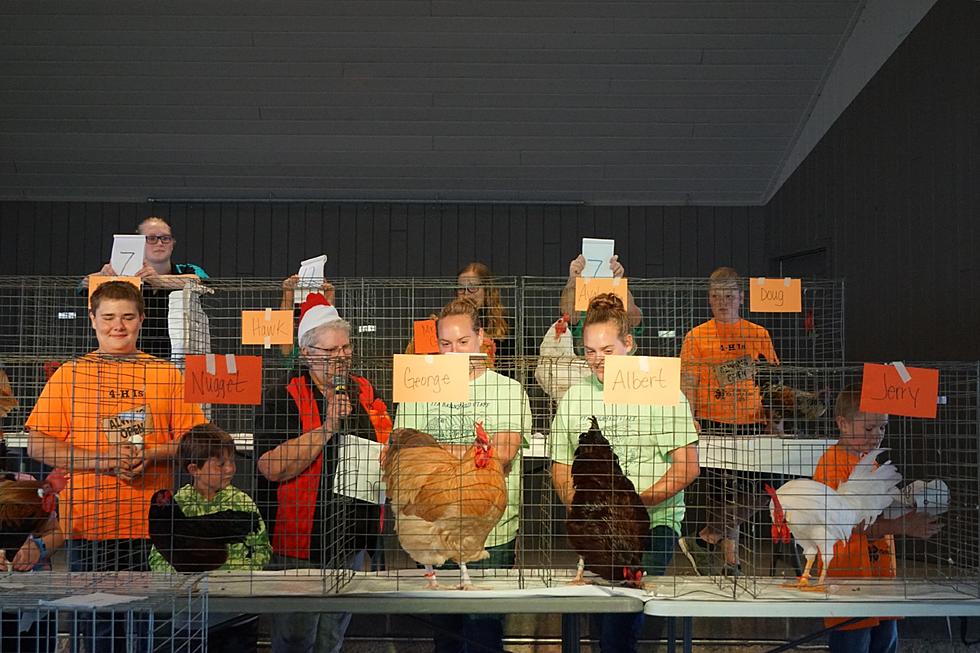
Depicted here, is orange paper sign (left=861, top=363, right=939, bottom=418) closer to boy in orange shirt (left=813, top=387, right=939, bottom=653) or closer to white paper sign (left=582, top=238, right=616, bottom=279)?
boy in orange shirt (left=813, top=387, right=939, bottom=653)

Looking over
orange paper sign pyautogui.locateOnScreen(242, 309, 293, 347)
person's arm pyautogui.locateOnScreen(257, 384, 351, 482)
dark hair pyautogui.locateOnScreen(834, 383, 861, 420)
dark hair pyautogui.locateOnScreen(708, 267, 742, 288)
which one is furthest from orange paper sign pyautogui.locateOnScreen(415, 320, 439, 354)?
dark hair pyautogui.locateOnScreen(834, 383, 861, 420)

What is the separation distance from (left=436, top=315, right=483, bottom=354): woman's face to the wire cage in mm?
1016

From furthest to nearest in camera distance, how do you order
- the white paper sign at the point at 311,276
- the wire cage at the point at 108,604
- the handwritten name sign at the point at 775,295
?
the white paper sign at the point at 311,276, the handwritten name sign at the point at 775,295, the wire cage at the point at 108,604

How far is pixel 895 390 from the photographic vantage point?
2.23 metres

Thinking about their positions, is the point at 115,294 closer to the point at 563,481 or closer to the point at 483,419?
the point at 483,419

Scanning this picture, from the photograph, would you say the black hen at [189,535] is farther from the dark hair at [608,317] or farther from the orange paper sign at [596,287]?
the orange paper sign at [596,287]

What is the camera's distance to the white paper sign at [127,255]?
11.4ft

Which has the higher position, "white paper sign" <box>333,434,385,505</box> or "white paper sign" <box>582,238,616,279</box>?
"white paper sign" <box>582,238,616,279</box>

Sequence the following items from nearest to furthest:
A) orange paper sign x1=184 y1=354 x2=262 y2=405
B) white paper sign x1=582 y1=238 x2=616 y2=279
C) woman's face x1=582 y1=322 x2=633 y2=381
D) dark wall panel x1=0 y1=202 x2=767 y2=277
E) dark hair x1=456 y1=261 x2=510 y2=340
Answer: orange paper sign x1=184 y1=354 x2=262 y2=405
woman's face x1=582 y1=322 x2=633 y2=381
white paper sign x1=582 y1=238 x2=616 y2=279
dark hair x1=456 y1=261 x2=510 y2=340
dark wall panel x1=0 y1=202 x2=767 y2=277

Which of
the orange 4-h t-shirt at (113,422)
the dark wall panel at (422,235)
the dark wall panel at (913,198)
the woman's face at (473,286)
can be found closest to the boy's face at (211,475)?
the orange 4-h t-shirt at (113,422)

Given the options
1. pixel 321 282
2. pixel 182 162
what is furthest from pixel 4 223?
pixel 321 282

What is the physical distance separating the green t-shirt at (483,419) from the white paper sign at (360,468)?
114 millimetres

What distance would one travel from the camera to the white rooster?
2.24 meters

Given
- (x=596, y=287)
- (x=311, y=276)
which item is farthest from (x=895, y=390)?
(x=311, y=276)
